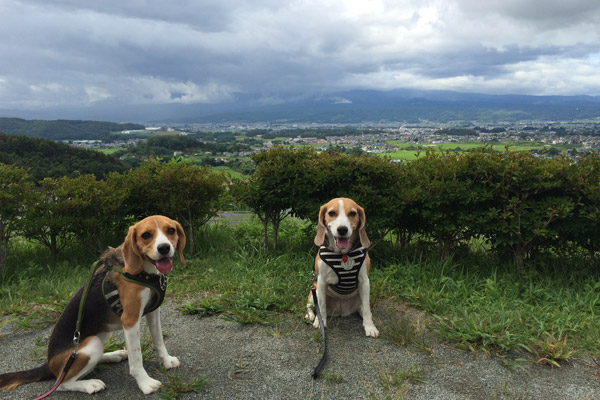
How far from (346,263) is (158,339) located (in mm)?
2054

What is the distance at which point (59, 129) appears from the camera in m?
68.4

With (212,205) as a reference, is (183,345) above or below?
below

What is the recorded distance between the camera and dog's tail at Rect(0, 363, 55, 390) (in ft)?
9.98

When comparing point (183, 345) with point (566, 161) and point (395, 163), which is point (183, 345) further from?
point (566, 161)

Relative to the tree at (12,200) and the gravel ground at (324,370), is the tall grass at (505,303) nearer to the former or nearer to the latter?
the gravel ground at (324,370)

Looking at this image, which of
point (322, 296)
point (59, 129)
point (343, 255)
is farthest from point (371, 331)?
point (59, 129)

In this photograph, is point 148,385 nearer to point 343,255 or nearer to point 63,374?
point 63,374

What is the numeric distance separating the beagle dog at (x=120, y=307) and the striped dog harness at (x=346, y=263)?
1.64 metres

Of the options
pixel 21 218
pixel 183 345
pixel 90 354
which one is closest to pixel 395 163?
pixel 183 345

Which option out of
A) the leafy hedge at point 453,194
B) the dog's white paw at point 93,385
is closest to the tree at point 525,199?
the leafy hedge at point 453,194

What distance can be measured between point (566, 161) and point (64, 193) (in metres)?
8.33

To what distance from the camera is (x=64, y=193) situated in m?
6.27

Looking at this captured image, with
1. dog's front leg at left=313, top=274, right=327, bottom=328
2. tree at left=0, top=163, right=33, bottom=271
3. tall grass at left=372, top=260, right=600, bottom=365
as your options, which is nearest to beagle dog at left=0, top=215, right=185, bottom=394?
dog's front leg at left=313, top=274, right=327, bottom=328

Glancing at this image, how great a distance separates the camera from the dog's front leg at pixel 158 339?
10.9 feet
